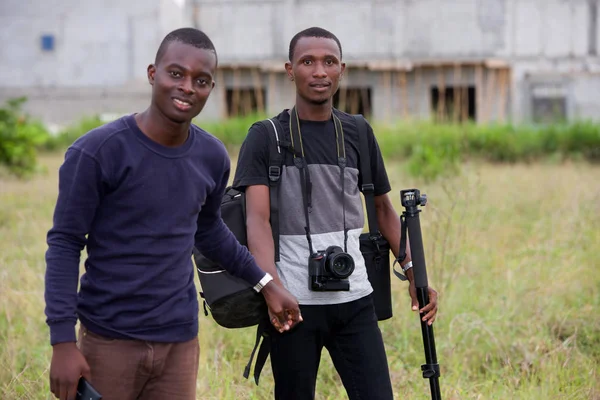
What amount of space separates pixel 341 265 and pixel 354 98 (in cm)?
1910

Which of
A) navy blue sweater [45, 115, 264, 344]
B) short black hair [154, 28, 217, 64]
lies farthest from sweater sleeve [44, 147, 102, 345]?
short black hair [154, 28, 217, 64]

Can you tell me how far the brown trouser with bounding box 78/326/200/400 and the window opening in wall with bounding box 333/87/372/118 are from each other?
19033 millimetres

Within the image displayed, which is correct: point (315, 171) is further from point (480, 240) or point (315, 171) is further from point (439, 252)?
point (480, 240)

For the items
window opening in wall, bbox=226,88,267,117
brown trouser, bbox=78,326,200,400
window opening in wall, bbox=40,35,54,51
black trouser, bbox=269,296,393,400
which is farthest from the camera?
window opening in wall, bbox=40,35,54,51

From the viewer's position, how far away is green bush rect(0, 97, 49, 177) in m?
11.1

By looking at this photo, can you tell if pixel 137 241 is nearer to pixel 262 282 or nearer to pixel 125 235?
pixel 125 235

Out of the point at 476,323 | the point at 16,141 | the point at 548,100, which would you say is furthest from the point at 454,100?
the point at 476,323

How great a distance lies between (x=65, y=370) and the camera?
1969 mm

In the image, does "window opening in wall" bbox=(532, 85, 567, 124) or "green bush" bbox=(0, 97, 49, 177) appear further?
"window opening in wall" bbox=(532, 85, 567, 124)

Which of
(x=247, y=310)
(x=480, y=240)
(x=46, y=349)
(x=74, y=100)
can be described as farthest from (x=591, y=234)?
(x=74, y=100)

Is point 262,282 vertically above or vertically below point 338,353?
above

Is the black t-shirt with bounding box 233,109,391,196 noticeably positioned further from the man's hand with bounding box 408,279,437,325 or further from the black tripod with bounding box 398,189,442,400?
the man's hand with bounding box 408,279,437,325

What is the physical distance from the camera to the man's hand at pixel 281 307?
2521 millimetres

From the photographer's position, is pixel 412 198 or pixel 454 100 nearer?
pixel 412 198
